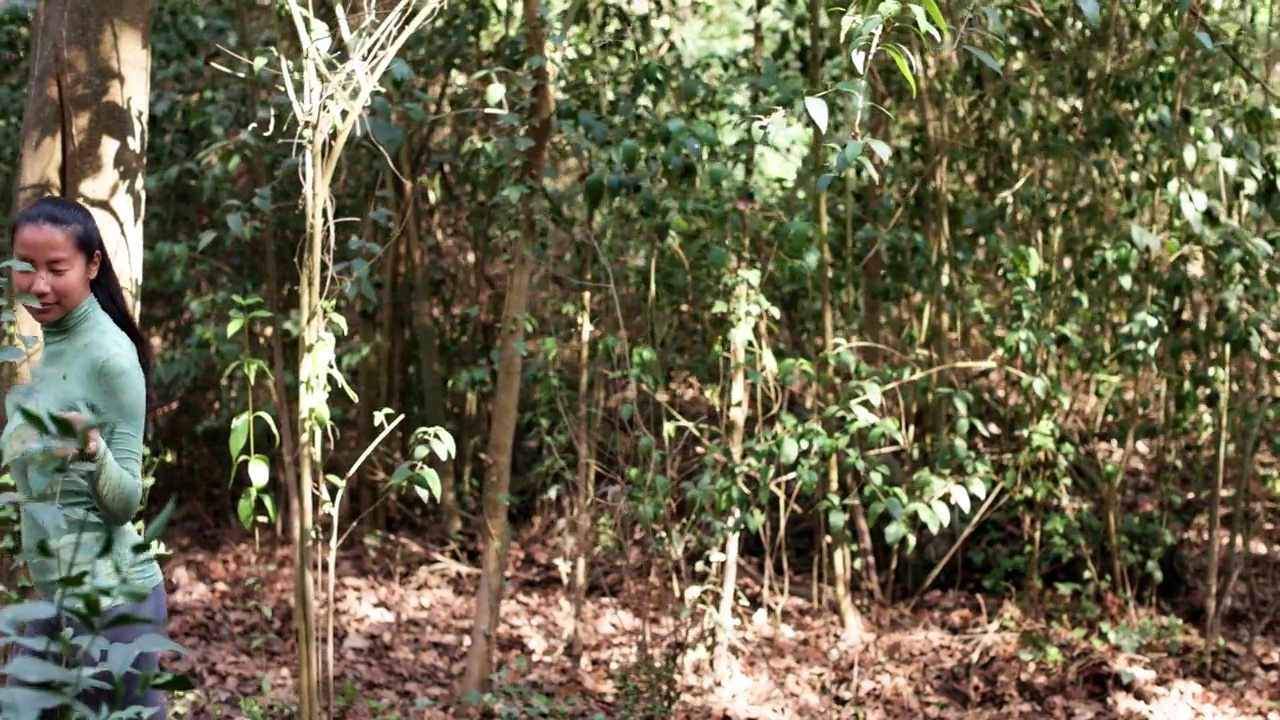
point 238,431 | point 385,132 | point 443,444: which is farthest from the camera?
point 385,132

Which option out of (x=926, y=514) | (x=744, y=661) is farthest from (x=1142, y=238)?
(x=744, y=661)

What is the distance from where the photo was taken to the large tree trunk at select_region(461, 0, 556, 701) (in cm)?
477

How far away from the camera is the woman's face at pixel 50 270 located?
2742 mm

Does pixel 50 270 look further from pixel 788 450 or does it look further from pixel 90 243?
pixel 788 450

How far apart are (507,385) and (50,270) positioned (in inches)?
93.6

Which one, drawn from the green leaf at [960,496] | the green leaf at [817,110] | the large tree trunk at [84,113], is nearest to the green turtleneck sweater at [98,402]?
the large tree trunk at [84,113]

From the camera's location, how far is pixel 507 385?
5.01 meters

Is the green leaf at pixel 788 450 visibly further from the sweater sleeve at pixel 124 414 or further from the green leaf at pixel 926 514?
the sweater sleeve at pixel 124 414

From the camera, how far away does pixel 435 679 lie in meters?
5.60

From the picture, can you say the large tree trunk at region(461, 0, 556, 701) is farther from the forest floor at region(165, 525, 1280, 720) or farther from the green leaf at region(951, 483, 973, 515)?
the green leaf at region(951, 483, 973, 515)

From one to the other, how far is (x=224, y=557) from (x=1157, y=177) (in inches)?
189

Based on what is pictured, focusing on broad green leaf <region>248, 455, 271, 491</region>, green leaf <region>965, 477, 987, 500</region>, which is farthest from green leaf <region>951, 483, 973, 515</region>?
broad green leaf <region>248, 455, 271, 491</region>

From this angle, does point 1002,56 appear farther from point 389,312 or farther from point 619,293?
point 389,312

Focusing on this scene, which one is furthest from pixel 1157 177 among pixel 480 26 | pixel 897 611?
pixel 480 26
